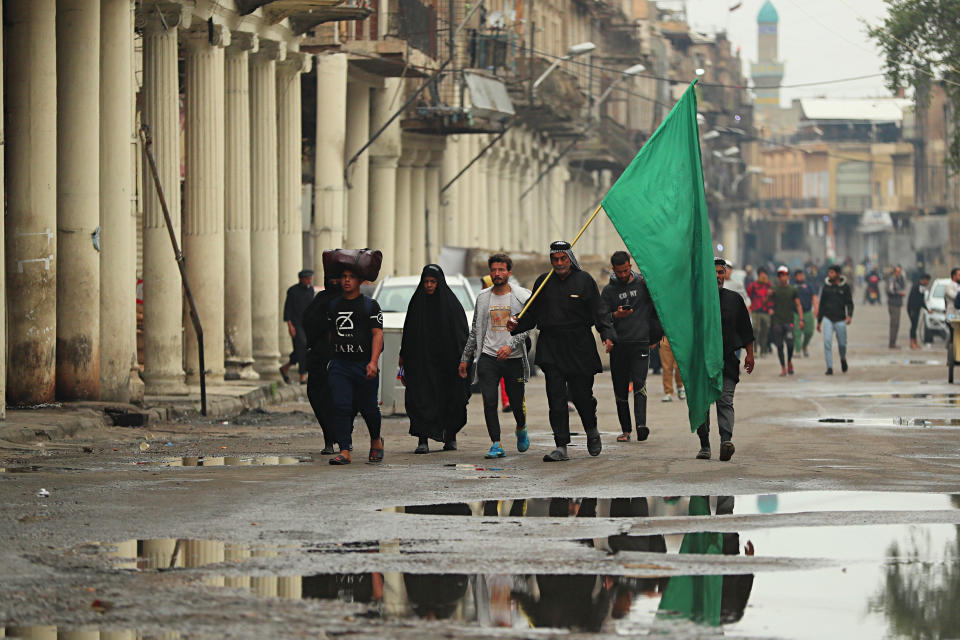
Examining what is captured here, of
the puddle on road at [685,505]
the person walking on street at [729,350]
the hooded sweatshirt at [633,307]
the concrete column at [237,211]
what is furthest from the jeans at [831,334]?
the puddle on road at [685,505]

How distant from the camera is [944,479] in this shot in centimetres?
1332

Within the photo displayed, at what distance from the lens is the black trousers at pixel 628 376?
17703 millimetres

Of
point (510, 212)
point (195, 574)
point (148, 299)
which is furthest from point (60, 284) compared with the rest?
point (510, 212)

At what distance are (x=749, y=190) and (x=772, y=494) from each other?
12765cm

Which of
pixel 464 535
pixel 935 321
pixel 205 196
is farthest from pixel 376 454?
pixel 935 321

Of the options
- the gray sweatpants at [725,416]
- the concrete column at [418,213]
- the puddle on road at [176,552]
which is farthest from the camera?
the concrete column at [418,213]

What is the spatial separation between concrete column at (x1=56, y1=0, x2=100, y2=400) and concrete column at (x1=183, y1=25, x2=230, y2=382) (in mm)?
4800

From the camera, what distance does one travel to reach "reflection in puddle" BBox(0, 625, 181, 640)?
7.38m

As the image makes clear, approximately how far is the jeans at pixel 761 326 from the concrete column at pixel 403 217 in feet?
29.1

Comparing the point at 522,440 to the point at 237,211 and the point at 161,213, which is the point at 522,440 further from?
the point at 237,211

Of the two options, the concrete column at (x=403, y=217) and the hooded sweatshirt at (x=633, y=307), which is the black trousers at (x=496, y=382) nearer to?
the hooded sweatshirt at (x=633, y=307)

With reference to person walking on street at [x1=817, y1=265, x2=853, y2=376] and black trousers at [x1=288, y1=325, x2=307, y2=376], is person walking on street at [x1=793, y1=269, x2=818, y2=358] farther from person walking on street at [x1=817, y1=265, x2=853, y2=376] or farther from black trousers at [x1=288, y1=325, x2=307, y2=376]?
black trousers at [x1=288, y1=325, x2=307, y2=376]

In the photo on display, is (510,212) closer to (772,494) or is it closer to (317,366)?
(317,366)

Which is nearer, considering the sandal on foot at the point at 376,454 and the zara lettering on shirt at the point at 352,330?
the zara lettering on shirt at the point at 352,330
